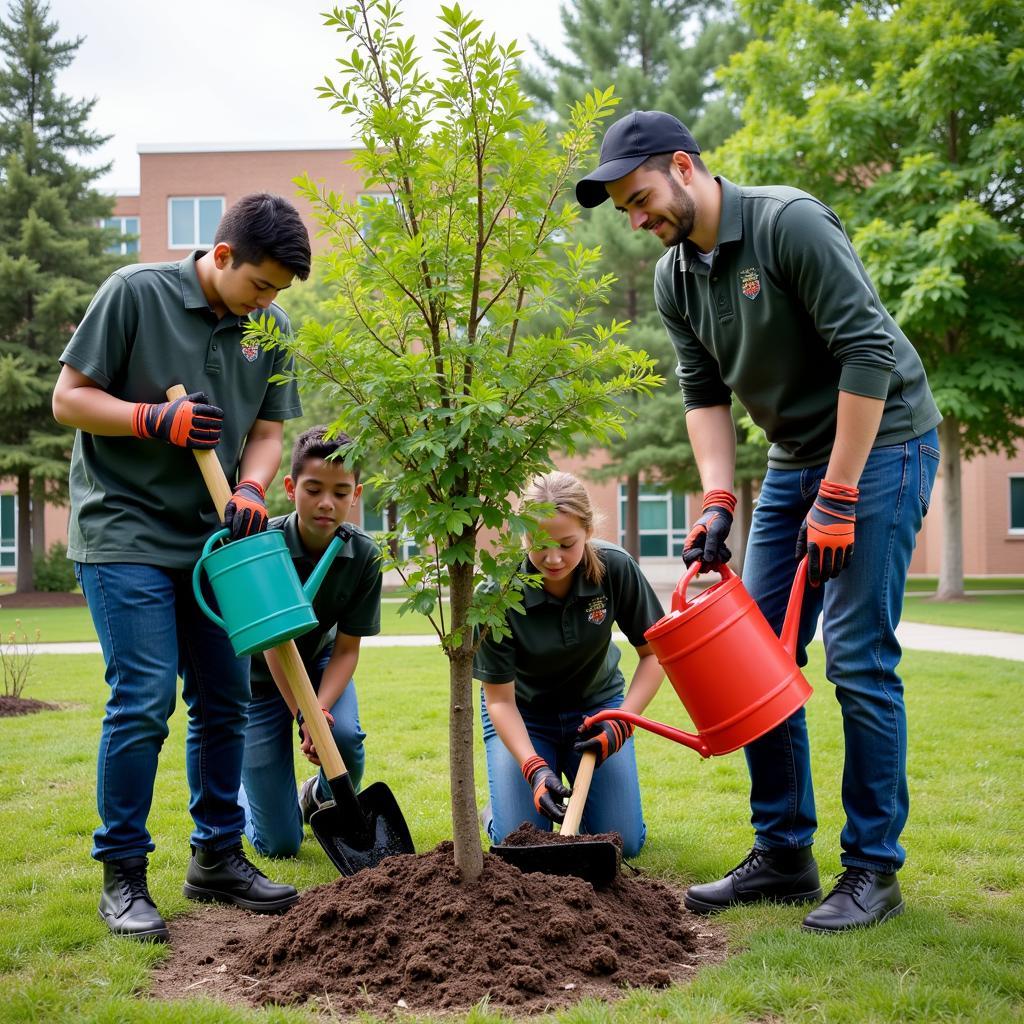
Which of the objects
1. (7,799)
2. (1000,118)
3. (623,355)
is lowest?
(7,799)

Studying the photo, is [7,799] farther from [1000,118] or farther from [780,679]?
[1000,118]

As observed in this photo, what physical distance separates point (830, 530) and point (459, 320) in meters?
1.13

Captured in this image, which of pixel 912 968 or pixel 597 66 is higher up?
pixel 597 66

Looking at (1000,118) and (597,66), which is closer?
(1000,118)

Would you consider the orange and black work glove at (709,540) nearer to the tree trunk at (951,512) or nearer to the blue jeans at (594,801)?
the blue jeans at (594,801)

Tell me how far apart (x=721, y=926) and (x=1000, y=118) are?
47.5ft

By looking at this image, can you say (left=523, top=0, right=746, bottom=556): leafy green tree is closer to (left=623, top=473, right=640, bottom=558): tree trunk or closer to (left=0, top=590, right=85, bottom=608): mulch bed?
(left=623, top=473, right=640, bottom=558): tree trunk

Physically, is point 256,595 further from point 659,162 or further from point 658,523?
point 658,523

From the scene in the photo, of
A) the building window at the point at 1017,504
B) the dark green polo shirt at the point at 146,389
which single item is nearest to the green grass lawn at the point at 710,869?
the dark green polo shirt at the point at 146,389

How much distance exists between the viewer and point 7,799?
470 centimetres

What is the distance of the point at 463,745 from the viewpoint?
9.16ft

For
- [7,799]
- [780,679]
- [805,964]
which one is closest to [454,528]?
[780,679]

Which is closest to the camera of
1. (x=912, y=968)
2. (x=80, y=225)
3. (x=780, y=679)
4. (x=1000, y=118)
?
(x=912, y=968)

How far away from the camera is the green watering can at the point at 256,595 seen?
2756 millimetres
